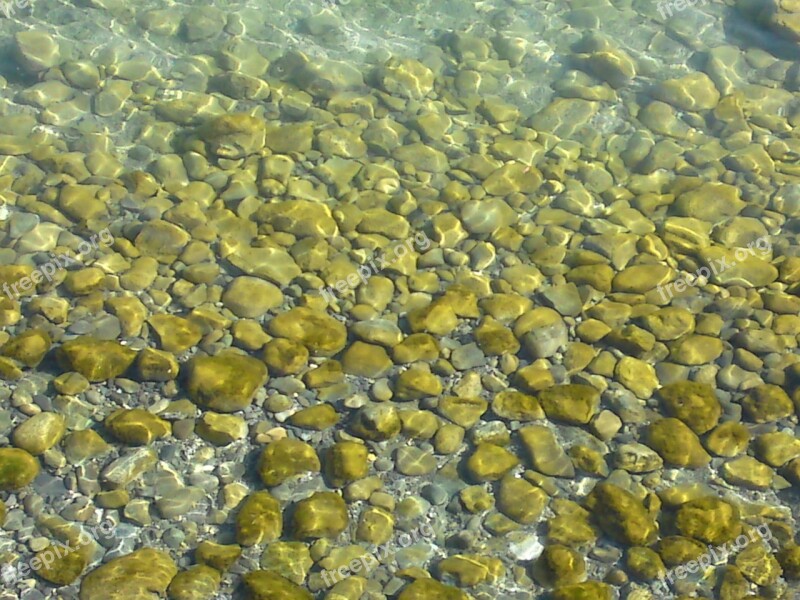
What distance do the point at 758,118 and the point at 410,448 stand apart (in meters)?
4.38

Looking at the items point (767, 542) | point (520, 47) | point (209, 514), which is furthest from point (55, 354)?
point (520, 47)

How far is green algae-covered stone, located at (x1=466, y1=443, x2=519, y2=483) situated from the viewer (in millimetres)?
4062

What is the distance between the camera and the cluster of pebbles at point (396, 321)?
12.5 ft

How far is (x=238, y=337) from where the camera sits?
4.60m

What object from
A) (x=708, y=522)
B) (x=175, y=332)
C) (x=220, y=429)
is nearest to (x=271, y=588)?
(x=220, y=429)

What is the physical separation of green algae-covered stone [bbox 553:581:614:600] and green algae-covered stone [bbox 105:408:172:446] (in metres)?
2.08

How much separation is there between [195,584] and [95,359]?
138 centimetres

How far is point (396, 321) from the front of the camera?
16.0 ft

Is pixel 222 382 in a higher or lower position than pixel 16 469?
higher

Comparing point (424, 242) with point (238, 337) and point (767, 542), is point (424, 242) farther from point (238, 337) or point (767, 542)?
point (767, 542)

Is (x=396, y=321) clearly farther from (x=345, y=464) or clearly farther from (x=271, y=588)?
(x=271, y=588)

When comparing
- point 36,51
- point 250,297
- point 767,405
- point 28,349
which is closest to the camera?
point 28,349

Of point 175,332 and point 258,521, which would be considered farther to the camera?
point 175,332

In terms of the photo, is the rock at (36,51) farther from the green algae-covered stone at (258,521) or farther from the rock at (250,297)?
the green algae-covered stone at (258,521)
